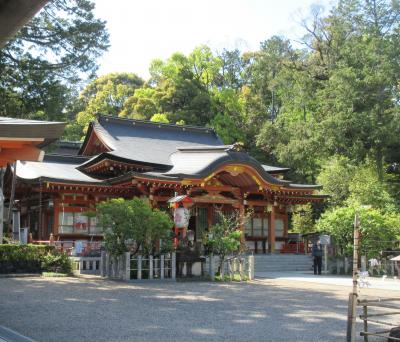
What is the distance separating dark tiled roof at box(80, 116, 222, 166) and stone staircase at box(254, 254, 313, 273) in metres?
6.09

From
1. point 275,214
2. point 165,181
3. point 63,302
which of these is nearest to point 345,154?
point 275,214

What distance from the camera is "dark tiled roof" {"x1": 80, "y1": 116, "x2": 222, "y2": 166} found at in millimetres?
23938

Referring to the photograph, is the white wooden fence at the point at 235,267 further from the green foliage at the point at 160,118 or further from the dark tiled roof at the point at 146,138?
the green foliage at the point at 160,118

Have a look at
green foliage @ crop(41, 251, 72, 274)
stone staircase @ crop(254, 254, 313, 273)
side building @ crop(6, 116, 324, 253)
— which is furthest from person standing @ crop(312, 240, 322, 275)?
green foliage @ crop(41, 251, 72, 274)

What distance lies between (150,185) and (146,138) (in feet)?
23.9

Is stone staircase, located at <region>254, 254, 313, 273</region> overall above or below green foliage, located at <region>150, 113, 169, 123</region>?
below

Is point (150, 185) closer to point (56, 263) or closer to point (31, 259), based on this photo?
point (56, 263)

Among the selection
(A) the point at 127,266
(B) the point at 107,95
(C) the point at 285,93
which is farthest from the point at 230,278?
(B) the point at 107,95

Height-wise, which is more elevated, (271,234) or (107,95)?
(107,95)

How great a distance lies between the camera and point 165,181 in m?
20.1

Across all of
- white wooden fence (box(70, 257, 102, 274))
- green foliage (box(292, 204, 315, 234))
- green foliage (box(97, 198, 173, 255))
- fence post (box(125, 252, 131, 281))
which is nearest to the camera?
fence post (box(125, 252, 131, 281))

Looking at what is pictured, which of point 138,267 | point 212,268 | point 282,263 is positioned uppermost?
point 138,267

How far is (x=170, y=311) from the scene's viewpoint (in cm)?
903

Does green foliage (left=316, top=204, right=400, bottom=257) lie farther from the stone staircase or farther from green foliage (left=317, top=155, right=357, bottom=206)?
green foliage (left=317, top=155, right=357, bottom=206)
